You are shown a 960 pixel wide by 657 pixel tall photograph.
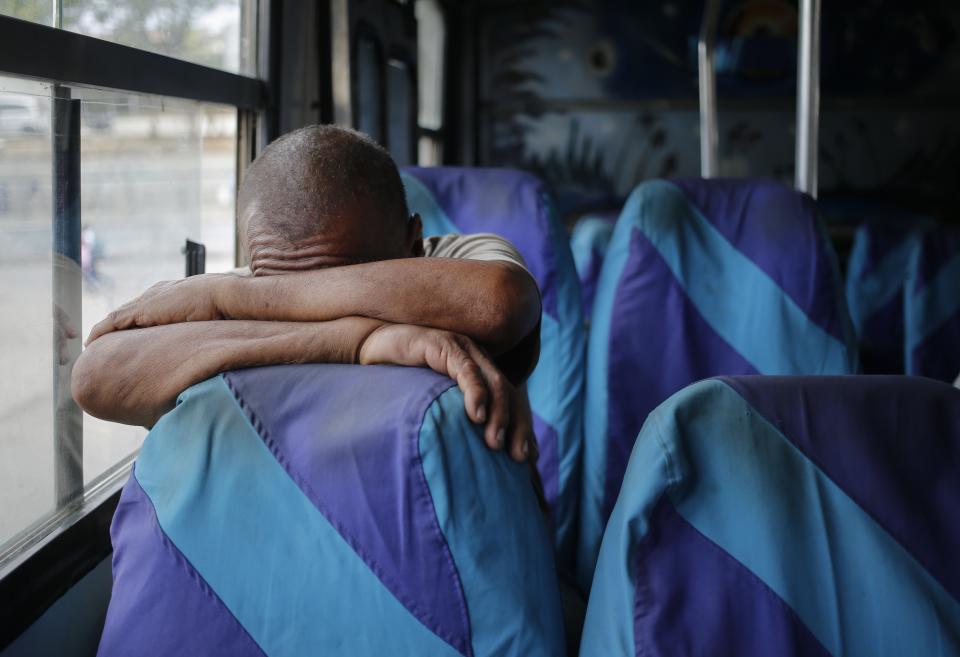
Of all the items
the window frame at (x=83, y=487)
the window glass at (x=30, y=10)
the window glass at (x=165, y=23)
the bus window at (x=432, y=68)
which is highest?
the bus window at (x=432, y=68)

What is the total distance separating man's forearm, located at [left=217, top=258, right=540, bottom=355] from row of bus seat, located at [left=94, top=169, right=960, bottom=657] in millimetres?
93

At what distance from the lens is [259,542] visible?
2.43ft

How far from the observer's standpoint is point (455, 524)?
28.0 inches

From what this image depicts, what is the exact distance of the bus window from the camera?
4059 millimetres

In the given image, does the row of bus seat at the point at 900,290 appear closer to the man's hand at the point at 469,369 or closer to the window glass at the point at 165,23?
the window glass at the point at 165,23

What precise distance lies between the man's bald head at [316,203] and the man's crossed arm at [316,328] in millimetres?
40

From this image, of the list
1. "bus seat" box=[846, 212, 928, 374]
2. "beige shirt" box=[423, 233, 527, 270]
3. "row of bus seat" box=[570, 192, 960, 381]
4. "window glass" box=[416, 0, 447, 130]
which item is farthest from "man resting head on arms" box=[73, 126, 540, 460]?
"window glass" box=[416, 0, 447, 130]

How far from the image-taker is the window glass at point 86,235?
1001 mm

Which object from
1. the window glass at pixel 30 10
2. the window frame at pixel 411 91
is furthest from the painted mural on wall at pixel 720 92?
the window glass at pixel 30 10

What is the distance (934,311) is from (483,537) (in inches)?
80.8

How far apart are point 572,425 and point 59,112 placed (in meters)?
0.99

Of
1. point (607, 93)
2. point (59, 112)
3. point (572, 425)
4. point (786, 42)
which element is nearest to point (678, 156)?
point (607, 93)

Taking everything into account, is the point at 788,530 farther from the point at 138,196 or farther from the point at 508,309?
the point at 138,196

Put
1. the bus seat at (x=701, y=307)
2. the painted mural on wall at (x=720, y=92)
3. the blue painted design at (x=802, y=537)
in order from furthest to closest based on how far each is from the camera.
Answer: the painted mural on wall at (x=720, y=92)
the bus seat at (x=701, y=307)
the blue painted design at (x=802, y=537)
